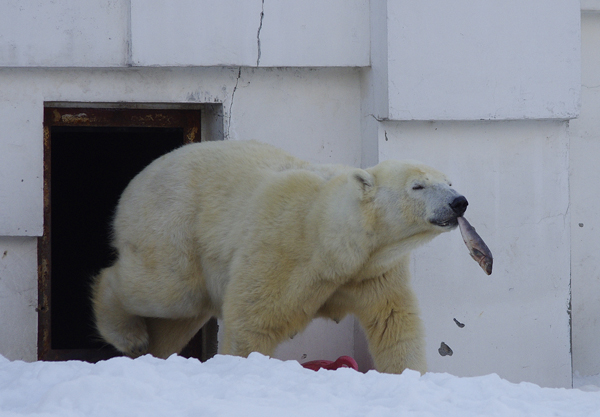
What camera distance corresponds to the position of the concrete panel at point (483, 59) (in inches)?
179

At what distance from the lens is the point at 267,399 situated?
2695mm

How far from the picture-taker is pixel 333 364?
14.9ft

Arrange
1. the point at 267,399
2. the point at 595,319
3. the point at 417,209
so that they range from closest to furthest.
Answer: the point at 267,399, the point at 417,209, the point at 595,319

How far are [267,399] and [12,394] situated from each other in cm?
84

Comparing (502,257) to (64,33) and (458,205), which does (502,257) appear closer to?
(458,205)

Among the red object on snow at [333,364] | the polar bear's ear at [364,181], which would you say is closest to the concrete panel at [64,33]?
the polar bear's ear at [364,181]

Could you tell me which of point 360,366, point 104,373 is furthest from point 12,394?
point 360,366

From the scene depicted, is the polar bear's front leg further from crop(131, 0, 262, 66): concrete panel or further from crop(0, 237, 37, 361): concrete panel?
crop(0, 237, 37, 361): concrete panel

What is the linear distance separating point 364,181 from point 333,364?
4.53ft

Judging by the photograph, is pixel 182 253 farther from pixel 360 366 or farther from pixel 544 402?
pixel 544 402

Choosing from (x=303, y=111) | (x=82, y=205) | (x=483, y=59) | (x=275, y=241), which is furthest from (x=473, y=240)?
(x=82, y=205)

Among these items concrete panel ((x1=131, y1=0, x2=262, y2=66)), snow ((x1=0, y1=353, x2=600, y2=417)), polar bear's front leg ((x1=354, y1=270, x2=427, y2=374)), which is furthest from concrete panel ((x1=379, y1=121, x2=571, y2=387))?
snow ((x1=0, y1=353, x2=600, y2=417))

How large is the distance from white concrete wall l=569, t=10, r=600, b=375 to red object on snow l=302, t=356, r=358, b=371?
157cm

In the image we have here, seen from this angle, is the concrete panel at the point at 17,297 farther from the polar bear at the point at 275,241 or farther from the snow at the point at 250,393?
the snow at the point at 250,393
